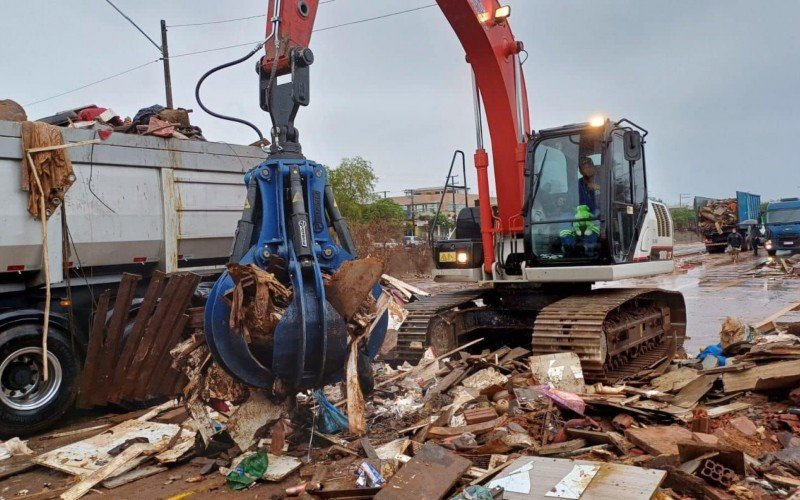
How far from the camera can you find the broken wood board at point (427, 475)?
352 cm

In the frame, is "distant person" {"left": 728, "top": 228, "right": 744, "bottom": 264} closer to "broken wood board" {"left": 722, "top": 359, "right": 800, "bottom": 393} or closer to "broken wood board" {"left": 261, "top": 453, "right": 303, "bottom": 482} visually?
"broken wood board" {"left": 722, "top": 359, "right": 800, "bottom": 393}

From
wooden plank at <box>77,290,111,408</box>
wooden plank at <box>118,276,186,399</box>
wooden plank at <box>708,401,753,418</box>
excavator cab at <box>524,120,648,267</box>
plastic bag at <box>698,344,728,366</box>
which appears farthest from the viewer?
plastic bag at <box>698,344,728,366</box>

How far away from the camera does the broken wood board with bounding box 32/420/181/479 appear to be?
15.4ft

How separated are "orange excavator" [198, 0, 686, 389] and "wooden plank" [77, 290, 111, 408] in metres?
2.52

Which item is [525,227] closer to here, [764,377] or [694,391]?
[694,391]

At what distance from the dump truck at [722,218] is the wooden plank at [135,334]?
3270 cm

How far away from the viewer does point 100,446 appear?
16.7 feet

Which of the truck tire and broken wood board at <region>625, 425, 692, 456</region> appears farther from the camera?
the truck tire

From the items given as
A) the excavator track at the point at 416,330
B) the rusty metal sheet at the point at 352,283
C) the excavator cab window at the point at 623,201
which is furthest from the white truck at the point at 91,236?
the excavator cab window at the point at 623,201

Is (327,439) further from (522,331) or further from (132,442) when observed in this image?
(522,331)

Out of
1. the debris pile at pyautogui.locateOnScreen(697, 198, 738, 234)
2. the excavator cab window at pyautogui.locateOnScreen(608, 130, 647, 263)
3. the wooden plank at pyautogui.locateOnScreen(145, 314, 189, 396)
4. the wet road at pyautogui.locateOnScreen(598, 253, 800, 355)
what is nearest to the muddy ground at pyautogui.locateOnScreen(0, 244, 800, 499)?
the wet road at pyautogui.locateOnScreen(598, 253, 800, 355)

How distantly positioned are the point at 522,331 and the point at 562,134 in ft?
7.84

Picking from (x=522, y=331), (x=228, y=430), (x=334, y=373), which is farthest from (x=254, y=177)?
(x=522, y=331)

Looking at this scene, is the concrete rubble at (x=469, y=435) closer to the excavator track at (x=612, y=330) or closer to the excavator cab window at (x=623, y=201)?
the excavator track at (x=612, y=330)
